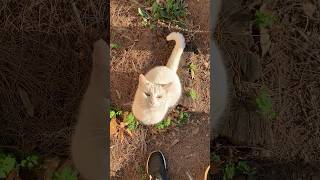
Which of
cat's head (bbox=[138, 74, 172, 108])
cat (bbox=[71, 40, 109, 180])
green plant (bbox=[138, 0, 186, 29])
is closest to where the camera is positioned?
cat's head (bbox=[138, 74, 172, 108])

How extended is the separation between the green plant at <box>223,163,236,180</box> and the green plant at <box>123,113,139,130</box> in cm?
67

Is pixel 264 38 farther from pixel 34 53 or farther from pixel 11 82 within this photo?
pixel 11 82

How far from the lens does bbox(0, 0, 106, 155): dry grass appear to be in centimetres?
228

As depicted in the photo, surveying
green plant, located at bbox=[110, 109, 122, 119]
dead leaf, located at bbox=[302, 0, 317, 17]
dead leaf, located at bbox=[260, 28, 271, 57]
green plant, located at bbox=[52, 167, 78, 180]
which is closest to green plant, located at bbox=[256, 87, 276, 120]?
dead leaf, located at bbox=[260, 28, 271, 57]

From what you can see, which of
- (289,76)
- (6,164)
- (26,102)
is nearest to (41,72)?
(26,102)

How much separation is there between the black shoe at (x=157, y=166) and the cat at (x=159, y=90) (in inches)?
9.0

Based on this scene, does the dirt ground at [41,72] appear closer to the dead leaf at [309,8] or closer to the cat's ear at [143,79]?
the cat's ear at [143,79]

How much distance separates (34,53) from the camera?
2.29 meters

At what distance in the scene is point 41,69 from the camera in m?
2.29

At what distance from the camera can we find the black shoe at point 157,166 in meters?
2.44

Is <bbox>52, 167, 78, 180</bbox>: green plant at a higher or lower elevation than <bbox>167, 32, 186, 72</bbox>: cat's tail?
lower

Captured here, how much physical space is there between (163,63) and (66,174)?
38.1 inches

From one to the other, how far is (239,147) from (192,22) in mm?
915

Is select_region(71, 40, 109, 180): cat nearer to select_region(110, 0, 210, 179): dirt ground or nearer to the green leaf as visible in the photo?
select_region(110, 0, 210, 179): dirt ground
